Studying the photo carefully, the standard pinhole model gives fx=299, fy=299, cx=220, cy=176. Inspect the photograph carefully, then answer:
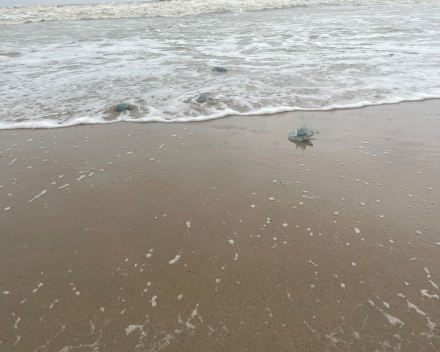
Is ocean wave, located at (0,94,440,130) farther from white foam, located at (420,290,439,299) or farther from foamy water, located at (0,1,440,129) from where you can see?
white foam, located at (420,290,439,299)

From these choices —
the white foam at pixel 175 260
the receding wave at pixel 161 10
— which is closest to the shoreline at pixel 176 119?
the white foam at pixel 175 260

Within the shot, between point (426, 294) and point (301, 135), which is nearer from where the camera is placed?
point (426, 294)

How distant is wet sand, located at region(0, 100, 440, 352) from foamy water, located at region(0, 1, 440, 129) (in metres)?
1.32

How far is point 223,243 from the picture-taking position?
8.39 feet

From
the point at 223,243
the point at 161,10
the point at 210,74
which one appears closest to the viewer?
the point at 223,243

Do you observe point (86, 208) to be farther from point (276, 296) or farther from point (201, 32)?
point (201, 32)

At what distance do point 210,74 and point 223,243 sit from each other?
575 centimetres

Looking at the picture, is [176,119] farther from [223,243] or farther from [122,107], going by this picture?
[223,243]

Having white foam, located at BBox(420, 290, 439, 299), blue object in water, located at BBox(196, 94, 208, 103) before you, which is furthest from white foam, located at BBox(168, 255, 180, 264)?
blue object in water, located at BBox(196, 94, 208, 103)

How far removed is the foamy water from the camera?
5.40 meters

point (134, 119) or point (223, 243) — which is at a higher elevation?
point (223, 243)

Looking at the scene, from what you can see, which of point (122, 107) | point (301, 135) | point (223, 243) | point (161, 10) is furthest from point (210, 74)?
point (161, 10)

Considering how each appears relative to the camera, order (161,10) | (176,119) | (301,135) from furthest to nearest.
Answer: (161,10)
(176,119)
(301,135)

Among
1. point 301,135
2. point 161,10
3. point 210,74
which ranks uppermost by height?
point 301,135
